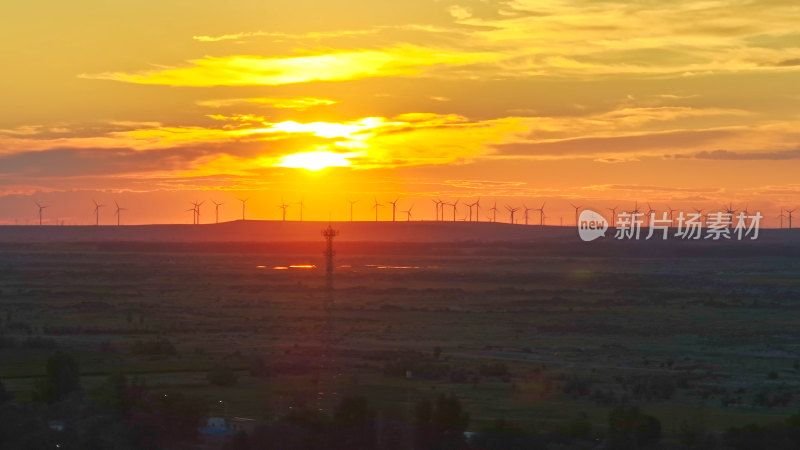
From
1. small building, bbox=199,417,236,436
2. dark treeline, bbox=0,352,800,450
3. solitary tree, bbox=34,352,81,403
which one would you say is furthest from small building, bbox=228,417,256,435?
solitary tree, bbox=34,352,81,403

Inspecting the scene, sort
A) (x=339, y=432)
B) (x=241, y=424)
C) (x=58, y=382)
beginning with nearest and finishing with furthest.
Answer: (x=339, y=432) < (x=241, y=424) < (x=58, y=382)

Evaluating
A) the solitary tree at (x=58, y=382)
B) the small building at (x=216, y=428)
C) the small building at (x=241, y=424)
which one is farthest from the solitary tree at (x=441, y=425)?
the solitary tree at (x=58, y=382)

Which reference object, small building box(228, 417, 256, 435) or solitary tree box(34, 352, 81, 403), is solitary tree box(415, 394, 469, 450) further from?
solitary tree box(34, 352, 81, 403)

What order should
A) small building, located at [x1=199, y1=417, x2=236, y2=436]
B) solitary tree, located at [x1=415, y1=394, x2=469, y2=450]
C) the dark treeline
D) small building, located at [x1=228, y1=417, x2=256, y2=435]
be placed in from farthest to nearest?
small building, located at [x1=228, y1=417, x2=256, y2=435] < small building, located at [x1=199, y1=417, x2=236, y2=436] < solitary tree, located at [x1=415, y1=394, x2=469, y2=450] < the dark treeline

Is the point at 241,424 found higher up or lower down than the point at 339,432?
lower down

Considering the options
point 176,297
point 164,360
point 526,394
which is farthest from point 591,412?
point 176,297

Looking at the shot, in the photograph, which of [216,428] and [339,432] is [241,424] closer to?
[216,428]

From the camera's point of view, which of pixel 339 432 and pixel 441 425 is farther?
pixel 441 425

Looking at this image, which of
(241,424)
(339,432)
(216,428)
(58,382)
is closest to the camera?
(339,432)

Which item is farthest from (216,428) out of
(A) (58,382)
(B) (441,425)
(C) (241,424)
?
(A) (58,382)
